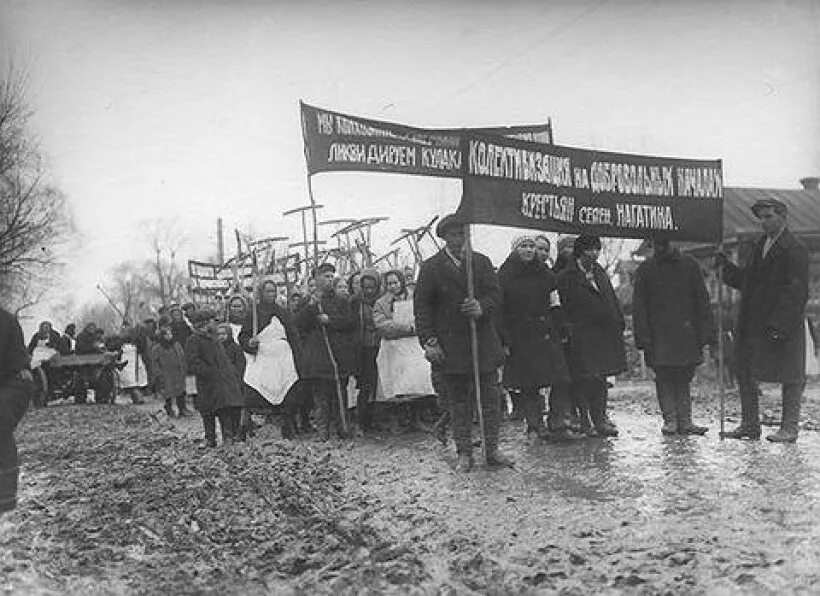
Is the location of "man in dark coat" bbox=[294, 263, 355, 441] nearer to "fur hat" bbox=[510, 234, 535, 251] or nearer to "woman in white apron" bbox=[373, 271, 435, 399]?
"woman in white apron" bbox=[373, 271, 435, 399]

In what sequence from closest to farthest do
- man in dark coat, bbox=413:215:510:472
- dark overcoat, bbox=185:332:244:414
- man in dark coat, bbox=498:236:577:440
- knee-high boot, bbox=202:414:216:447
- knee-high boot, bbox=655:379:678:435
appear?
1. man in dark coat, bbox=413:215:510:472
2. man in dark coat, bbox=498:236:577:440
3. knee-high boot, bbox=655:379:678:435
4. dark overcoat, bbox=185:332:244:414
5. knee-high boot, bbox=202:414:216:447

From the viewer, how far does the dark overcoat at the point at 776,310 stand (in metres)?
6.07

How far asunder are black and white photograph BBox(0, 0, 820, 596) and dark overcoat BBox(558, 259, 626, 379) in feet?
0.06

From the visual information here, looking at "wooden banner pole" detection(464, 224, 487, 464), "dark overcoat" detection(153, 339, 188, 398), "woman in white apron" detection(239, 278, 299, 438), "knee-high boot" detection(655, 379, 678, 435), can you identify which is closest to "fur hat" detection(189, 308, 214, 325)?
"woman in white apron" detection(239, 278, 299, 438)

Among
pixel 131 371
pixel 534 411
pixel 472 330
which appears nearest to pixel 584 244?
pixel 534 411

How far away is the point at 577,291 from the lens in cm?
728

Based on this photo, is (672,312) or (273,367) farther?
(273,367)

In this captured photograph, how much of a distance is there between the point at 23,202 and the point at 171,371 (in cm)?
838

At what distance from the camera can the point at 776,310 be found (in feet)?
20.0

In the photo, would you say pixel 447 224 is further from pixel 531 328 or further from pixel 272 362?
→ pixel 272 362

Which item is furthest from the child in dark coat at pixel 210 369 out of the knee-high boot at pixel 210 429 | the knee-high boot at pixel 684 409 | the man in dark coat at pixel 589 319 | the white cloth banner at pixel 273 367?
the knee-high boot at pixel 684 409

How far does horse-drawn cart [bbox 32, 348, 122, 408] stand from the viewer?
13023mm

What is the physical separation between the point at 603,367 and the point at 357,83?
9.19 ft

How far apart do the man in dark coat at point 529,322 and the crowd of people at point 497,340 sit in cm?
1
